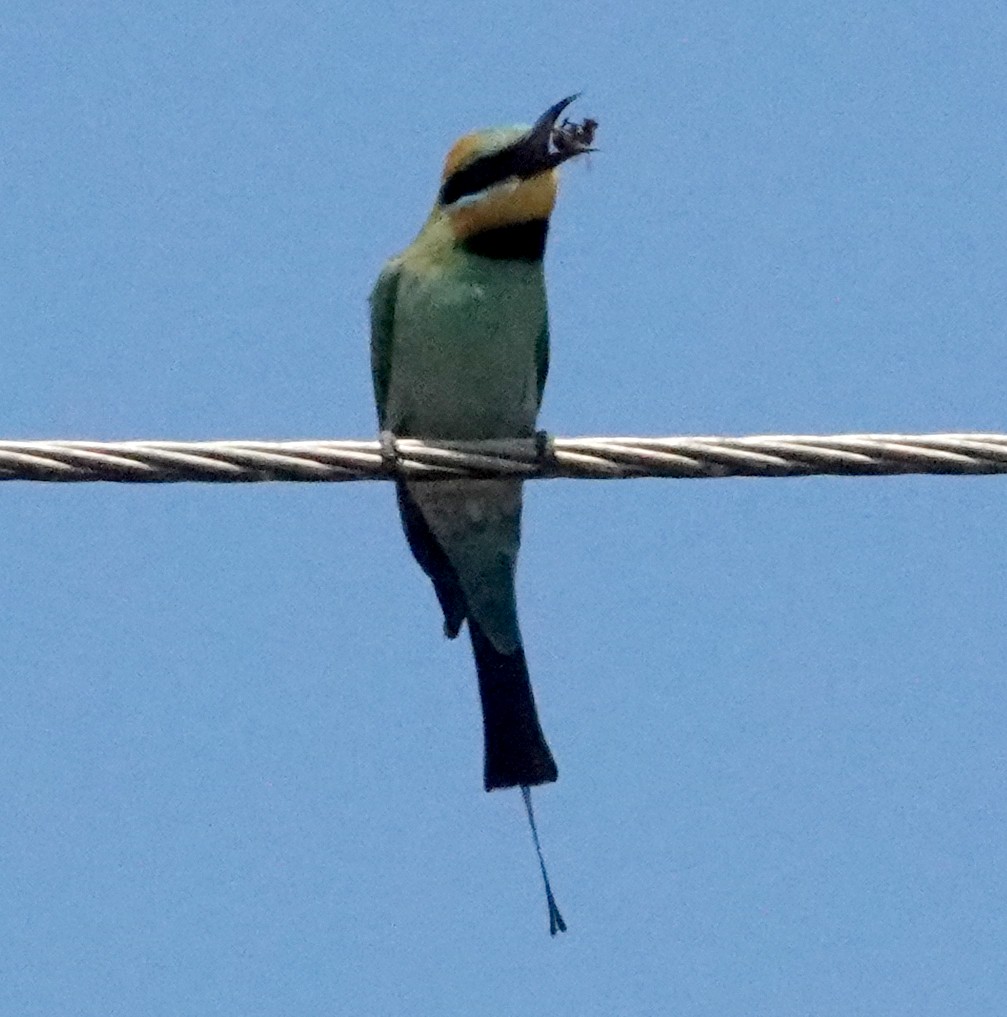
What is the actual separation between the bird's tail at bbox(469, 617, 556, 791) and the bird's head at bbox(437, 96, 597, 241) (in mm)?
769

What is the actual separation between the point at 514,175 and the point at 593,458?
53.6 inches

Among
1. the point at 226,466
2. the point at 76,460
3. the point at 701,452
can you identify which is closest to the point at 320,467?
the point at 226,466

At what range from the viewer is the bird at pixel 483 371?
4.18m

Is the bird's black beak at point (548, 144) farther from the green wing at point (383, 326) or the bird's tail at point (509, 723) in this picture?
the bird's tail at point (509, 723)

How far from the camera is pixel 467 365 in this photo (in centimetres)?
417

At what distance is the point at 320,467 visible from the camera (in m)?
2.96

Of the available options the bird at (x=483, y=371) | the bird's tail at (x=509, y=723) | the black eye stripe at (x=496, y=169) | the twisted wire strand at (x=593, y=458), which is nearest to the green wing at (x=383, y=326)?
the bird at (x=483, y=371)

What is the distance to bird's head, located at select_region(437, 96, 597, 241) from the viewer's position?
423cm

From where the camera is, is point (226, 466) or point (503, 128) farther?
point (503, 128)

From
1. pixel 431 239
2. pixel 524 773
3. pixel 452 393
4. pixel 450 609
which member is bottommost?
pixel 524 773

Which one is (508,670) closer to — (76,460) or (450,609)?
(450,609)

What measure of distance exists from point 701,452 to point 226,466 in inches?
23.8

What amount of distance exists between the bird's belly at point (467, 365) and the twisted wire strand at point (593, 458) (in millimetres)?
1159

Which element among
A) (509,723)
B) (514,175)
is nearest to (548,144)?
(514,175)
